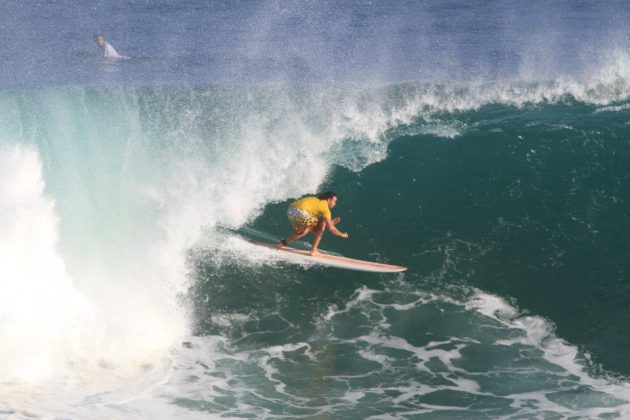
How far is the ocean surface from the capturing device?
11898 millimetres

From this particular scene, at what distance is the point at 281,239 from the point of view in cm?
1538

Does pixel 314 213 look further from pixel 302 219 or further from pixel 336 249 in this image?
pixel 336 249

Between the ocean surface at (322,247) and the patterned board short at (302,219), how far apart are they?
1.13 m

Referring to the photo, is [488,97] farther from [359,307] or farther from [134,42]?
[134,42]

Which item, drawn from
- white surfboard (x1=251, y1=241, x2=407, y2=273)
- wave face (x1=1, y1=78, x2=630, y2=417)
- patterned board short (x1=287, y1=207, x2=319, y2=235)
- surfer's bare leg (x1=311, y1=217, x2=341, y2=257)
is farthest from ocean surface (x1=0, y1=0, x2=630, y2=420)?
patterned board short (x1=287, y1=207, x2=319, y2=235)

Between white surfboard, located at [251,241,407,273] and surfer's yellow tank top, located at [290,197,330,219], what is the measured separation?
1031mm

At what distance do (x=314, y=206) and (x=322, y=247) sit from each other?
1733 millimetres

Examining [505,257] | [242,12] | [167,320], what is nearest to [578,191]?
[505,257]

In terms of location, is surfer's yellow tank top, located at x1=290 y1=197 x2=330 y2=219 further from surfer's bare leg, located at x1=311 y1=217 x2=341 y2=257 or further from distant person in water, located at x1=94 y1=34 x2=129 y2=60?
distant person in water, located at x1=94 y1=34 x2=129 y2=60

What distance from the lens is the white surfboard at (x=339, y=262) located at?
47.0 ft

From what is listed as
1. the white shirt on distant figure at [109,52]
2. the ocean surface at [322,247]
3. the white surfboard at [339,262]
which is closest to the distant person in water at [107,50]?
the white shirt on distant figure at [109,52]

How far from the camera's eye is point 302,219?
44.7 ft

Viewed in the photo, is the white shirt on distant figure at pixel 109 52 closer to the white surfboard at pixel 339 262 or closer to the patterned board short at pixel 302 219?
the white surfboard at pixel 339 262

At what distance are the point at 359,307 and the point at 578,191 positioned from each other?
5166mm
